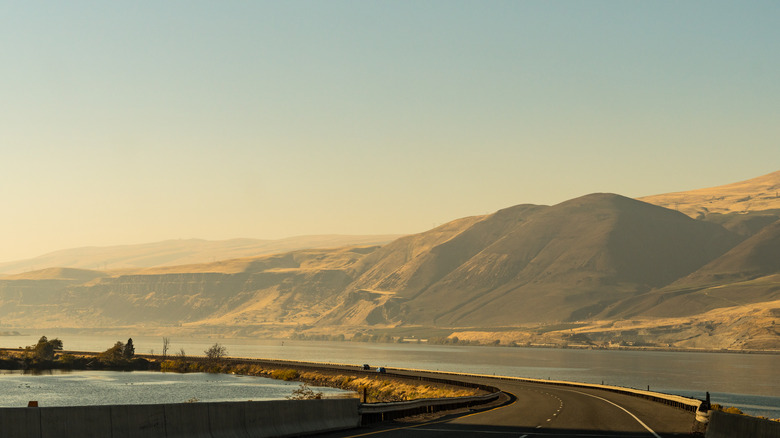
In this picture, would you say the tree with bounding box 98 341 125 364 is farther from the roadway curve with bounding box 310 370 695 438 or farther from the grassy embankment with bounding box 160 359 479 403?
the roadway curve with bounding box 310 370 695 438

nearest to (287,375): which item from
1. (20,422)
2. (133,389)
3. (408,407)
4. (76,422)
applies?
(133,389)

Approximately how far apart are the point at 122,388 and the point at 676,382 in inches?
4315

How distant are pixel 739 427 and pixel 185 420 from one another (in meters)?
15.6

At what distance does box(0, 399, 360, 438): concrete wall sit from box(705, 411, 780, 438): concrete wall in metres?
12.5

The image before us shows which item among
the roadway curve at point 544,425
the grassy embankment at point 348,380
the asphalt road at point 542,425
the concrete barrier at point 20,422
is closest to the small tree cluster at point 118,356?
the grassy embankment at point 348,380

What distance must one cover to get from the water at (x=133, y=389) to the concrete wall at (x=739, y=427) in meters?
70.4

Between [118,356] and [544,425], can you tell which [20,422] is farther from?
[118,356]

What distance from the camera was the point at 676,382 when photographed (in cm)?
16950

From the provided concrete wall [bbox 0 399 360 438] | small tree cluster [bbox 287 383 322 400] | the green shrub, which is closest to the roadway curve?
concrete wall [bbox 0 399 360 438]

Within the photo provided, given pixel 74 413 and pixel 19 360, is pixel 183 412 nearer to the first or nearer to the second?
pixel 74 413

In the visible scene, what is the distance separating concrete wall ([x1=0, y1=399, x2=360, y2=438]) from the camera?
16.6 metres

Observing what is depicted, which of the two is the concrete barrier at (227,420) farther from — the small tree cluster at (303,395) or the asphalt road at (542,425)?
the small tree cluster at (303,395)

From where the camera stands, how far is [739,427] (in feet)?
78.1

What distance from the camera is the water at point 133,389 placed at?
10081cm
